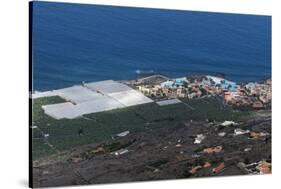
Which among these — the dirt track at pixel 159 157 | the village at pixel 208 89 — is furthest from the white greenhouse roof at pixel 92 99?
the dirt track at pixel 159 157

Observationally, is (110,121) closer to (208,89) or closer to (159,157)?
(159,157)

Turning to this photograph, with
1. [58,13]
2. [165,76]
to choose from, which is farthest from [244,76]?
[58,13]

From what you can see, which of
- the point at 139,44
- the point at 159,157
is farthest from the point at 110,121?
the point at 139,44

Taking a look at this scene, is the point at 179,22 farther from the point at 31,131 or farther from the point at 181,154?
the point at 31,131

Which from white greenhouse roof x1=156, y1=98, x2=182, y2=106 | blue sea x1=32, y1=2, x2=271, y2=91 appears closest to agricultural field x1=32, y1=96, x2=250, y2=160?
white greenhouse roof x1=156, y1=98, x2=182, y2=106

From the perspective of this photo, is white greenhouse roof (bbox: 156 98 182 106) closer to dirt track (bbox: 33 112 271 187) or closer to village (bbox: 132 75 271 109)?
village (bbox: 132 75 271 109)
